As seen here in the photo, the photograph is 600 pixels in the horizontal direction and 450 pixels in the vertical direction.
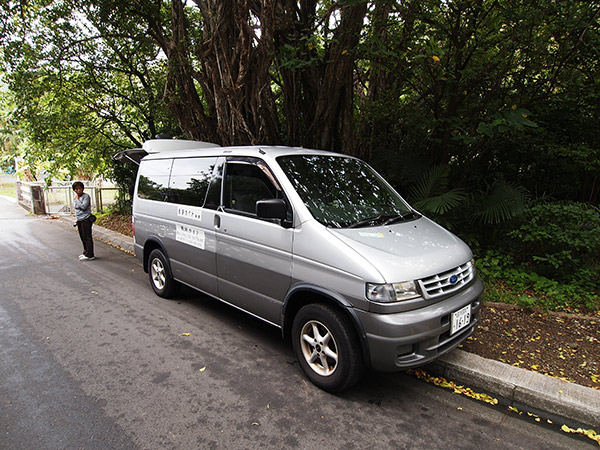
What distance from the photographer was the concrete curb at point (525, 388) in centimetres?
266

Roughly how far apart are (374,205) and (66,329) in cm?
367

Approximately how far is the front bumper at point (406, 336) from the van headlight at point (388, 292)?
108 mm

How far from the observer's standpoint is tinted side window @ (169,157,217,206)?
13.6 ft

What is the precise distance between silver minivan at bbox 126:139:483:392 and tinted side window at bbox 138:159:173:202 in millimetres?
345

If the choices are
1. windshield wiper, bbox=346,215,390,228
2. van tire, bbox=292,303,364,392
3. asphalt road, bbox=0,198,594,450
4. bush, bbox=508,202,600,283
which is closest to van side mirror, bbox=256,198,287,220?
windshield wiper, bbox=346,215,390,228

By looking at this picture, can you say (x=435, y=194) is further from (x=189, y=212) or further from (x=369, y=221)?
(x=189, y=212)

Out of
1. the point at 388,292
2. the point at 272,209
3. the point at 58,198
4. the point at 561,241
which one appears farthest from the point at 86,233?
the point at 58,198

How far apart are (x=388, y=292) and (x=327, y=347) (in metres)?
0.75

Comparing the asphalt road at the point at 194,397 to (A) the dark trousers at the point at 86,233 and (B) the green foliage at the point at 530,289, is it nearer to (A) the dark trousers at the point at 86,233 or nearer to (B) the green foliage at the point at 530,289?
(B) the green foliage at the point at 530,289

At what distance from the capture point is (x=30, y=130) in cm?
952

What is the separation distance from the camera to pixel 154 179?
508cm

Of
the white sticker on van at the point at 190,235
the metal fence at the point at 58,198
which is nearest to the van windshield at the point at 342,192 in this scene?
the white sticker on van at the point at 190,235

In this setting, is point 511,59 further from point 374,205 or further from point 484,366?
point 484,366

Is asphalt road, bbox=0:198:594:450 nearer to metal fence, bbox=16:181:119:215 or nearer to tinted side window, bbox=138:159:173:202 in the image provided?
tinted side window, bbox=138:159:173:202
